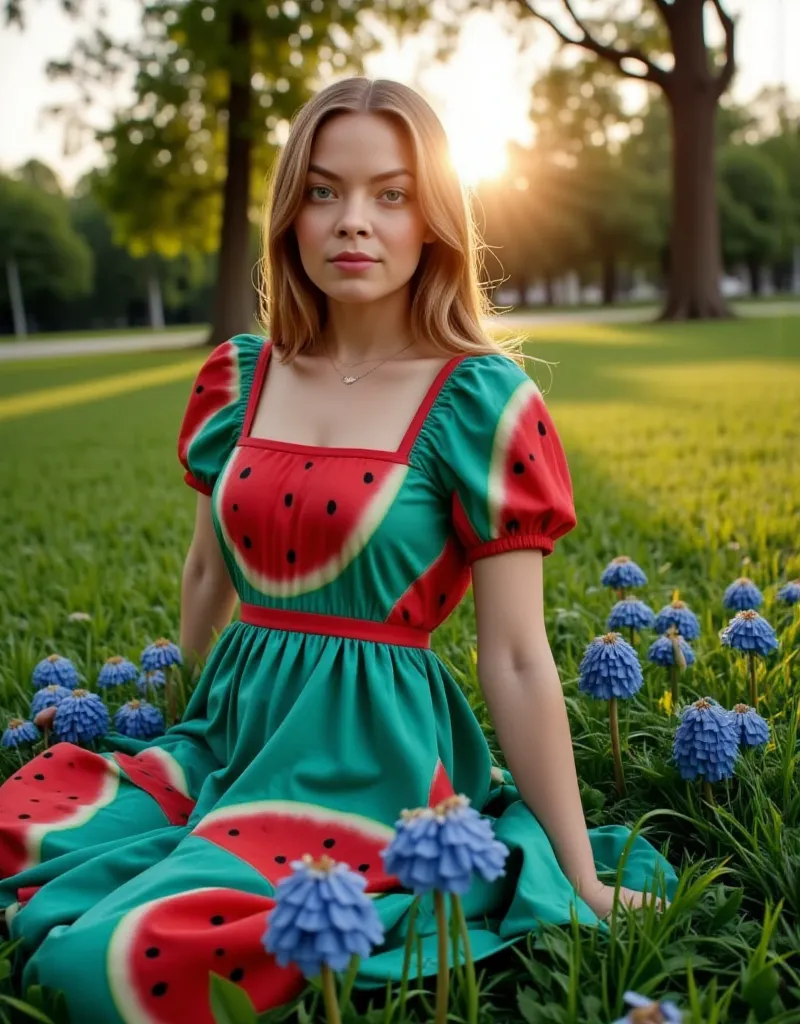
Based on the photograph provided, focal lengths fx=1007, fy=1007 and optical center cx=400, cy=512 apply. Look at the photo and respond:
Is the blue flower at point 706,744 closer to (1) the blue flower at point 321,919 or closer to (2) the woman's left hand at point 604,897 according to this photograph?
(2) the woman's left hand at point 604,897

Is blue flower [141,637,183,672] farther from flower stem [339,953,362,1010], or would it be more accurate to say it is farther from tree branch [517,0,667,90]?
tree branch [517,0,667,90]

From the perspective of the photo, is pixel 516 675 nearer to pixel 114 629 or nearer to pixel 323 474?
pixel 323 474

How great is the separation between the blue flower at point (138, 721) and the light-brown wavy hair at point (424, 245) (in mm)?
835

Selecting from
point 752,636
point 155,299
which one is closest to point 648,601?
point 752,636

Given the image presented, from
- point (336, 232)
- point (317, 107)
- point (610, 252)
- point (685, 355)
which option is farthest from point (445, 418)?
point (610, 252)

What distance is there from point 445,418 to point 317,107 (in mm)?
572

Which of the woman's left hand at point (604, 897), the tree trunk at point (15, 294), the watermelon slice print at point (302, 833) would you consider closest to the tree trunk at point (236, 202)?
the watermelon slice print at point (302, 833)

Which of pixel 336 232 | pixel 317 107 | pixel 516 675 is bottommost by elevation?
pixel 516 675

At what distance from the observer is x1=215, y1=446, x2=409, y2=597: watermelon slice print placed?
1616mm

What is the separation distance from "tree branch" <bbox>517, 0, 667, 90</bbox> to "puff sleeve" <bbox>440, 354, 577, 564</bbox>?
1855cm

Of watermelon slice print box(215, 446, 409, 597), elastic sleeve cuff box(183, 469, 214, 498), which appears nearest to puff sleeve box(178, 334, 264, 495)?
elastic sleeve cuff box(183, 469, 214, 498)

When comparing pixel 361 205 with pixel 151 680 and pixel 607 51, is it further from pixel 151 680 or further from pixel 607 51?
pixel 607 51

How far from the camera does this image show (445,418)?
1.68 m

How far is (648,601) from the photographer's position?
10.0ft
